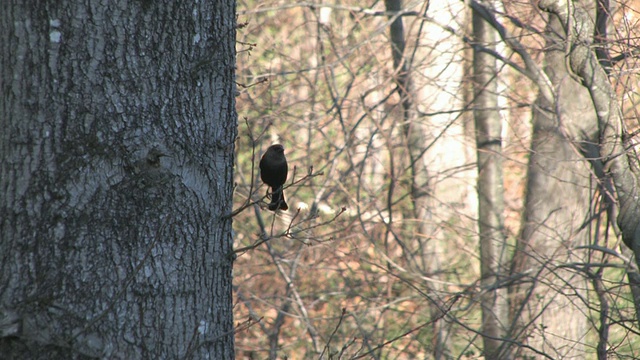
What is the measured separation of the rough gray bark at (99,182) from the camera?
188 centimetres

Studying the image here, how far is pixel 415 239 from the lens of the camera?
6.82 m

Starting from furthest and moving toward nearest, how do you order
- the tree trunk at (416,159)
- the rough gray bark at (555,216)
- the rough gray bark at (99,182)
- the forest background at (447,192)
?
the tree trunk at (416,159) → the rough gray bark at (555,216) → the forest background at (447,192) → the rough gray bark at (99,182)

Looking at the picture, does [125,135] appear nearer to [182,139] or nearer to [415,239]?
[182,139]

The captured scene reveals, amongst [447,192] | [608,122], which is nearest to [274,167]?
[608,122]

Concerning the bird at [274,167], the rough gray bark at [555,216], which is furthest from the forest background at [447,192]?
the bird at [274,167]

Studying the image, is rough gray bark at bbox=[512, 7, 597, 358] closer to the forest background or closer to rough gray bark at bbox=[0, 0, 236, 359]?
the forest background

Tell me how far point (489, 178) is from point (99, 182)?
17.1 feet

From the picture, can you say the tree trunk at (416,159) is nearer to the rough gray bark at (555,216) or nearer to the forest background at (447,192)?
the forest background at (447,192)

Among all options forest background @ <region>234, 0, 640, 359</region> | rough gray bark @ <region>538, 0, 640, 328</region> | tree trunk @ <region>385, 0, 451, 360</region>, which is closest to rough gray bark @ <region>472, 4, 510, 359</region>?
forest background @ <region>234, 0, 640, 359</region>

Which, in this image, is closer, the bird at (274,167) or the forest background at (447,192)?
the bird at (274,167)

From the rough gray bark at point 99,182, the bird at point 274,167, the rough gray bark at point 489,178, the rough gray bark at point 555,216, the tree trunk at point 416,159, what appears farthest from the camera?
the tree trunk at point 416,159

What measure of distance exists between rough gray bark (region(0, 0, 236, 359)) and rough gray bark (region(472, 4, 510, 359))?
13.9ft

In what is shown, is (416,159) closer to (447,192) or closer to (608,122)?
(447,192)

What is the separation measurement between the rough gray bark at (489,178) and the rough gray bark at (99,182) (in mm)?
4249
